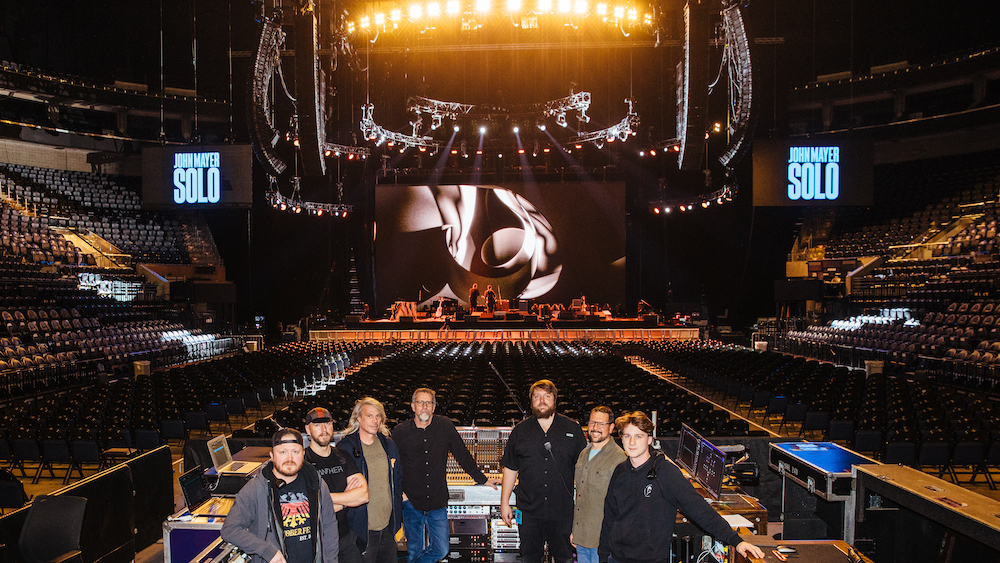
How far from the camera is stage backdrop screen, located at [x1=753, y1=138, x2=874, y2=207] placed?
2184 cm

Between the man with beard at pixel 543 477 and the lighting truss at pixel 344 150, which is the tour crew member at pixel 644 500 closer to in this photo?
the man with beard at pixel 543 477

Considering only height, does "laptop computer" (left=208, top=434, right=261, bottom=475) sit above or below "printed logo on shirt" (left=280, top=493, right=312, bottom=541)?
below

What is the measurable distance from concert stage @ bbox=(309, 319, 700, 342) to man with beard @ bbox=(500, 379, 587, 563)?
20871 mm

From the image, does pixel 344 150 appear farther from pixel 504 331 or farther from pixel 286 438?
pixel 286 438

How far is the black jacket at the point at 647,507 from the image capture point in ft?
11.8

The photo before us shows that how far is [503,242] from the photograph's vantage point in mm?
30453

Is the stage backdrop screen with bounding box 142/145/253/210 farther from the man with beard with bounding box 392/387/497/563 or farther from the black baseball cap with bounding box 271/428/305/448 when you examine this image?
the black baseball cap with bounding box 271/428/305/448

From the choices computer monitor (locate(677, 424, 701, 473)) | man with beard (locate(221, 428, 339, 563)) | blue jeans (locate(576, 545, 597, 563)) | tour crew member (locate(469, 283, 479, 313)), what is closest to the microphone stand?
computer monitor (locate(677, 424, 701, 473))

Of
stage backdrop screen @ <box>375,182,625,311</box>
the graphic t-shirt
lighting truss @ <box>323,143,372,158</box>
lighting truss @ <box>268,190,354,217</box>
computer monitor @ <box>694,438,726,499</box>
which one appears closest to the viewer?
the graphic t-shirt

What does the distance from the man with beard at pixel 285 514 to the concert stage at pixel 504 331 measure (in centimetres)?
2176

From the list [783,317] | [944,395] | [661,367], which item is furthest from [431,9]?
[783,317]

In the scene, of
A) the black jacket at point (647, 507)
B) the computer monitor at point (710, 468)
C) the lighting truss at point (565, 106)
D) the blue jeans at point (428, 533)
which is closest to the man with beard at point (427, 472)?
the blue jeans at point (428, 533)

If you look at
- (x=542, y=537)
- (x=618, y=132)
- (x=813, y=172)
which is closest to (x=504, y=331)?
(x=618, y=132)

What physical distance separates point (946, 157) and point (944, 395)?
21804mm
